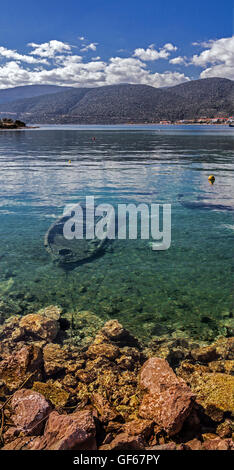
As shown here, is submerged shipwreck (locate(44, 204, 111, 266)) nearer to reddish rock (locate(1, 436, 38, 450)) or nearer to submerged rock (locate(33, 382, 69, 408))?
submerged rock (locate(33, 382, 69, 408))

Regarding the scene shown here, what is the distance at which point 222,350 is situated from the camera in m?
7.21

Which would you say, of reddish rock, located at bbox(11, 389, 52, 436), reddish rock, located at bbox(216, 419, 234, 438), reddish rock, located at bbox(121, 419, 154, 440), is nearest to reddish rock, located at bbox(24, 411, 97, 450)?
reddish rock, located at bbox(11, 389, 52, 436)

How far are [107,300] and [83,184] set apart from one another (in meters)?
17.4

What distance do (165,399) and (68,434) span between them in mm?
1735

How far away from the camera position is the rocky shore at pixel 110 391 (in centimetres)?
482

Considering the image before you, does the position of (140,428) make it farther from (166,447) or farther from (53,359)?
(53,359)

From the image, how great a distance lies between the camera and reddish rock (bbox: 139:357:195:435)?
4988 millimetres

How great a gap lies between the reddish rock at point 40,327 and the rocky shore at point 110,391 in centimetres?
2

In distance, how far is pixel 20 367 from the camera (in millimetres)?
6312

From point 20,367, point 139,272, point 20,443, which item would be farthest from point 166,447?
point 139,272

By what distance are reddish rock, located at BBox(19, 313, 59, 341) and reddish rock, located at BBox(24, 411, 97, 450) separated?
2865 mm

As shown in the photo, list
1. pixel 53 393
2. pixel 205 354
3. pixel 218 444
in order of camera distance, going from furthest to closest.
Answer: pixel 205 354, pixel 53 393, pixel 218 444
